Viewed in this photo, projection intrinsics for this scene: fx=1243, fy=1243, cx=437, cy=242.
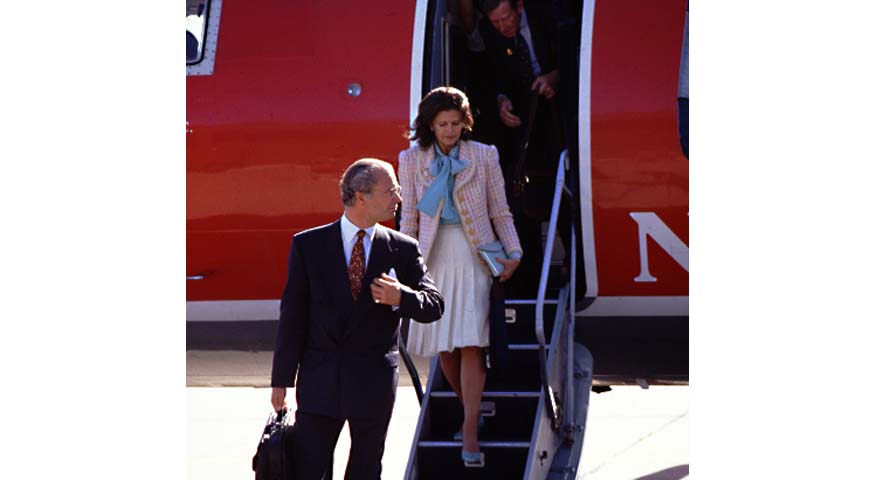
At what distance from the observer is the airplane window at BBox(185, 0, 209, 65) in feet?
22.6

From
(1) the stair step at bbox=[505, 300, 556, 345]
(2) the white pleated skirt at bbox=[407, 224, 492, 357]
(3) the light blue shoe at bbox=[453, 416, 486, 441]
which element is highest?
(2) the white pleated skirt at bbox=[407, 224, 492, 357]

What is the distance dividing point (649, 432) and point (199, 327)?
5378 mm

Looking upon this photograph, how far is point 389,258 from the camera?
15.2 ft

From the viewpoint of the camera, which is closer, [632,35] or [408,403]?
[632,35]

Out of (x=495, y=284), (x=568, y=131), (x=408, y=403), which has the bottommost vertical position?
(x=408, y=403)

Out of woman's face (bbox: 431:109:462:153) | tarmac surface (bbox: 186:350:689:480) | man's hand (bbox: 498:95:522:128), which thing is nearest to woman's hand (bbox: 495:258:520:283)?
woman's face (bbox: 431:109:462:153)

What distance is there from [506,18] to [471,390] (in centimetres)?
211

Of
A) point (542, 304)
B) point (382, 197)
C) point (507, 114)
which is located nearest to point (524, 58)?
point (507, 114)

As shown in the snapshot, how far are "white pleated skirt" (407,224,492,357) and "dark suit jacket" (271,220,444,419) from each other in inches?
30.4

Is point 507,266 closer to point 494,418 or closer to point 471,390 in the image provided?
point 471,390

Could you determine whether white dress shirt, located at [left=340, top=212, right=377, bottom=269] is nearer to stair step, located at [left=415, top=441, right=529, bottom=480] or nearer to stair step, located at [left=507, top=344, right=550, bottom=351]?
stair step, located at [left=415, top=441, right=529, bottom=480]

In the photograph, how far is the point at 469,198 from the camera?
5449 mm
